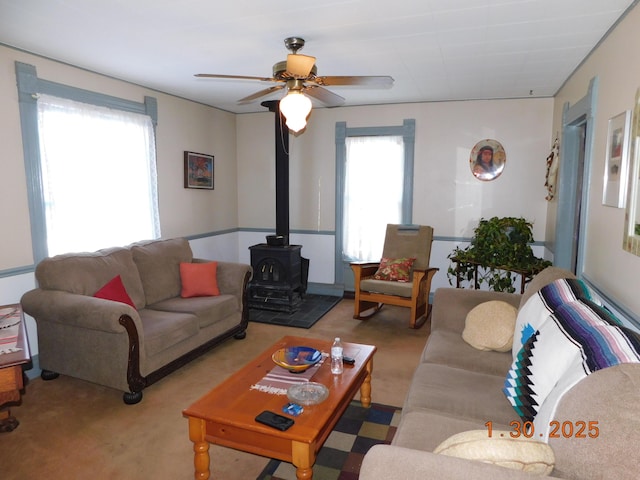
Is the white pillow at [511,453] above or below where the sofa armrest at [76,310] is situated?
above

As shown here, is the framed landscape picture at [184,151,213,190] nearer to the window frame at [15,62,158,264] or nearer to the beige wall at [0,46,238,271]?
the beige wall at [0,46,238,271]

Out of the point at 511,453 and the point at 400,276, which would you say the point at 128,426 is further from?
the point at 400,276

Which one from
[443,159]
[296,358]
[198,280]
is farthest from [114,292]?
[443,159]

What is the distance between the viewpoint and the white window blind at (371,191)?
5.37 meters

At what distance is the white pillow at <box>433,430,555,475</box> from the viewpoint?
1115 millimetres

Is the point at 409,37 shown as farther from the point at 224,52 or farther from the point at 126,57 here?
the point at 126,57

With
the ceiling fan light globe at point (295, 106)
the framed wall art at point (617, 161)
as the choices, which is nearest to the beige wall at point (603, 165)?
the framed wall art at point (617, 161)

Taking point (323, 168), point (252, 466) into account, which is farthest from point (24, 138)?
point (323, 168)

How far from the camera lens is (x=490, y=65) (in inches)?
140

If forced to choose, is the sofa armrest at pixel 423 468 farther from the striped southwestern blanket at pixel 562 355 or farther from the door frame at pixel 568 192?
→ the door frame at pixel 568 192

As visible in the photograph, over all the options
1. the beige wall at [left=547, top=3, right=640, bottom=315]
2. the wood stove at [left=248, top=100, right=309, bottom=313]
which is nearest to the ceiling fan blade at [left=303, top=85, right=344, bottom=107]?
the wood stove at [left=248, top=100, right=309, bottom=313]

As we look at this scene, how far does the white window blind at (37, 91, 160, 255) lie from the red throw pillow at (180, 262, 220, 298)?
2.55ft

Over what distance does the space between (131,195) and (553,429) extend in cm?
407

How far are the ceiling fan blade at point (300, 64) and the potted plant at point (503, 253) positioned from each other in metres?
2.75
